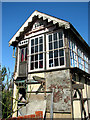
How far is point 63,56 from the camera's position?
7.64m

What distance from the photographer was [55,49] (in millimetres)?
8000

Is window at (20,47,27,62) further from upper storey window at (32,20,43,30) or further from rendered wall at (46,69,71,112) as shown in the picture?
rendered wall at (46,69,71,112)

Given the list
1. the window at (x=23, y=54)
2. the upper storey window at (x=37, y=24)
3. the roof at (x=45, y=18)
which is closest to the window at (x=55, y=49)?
the roof at (x=45, y=18)

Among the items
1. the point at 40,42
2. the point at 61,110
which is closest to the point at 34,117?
the point at 61,110

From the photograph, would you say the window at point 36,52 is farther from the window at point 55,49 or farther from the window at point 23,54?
the window at point 23,54

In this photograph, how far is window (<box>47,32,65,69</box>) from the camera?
26.0 ft

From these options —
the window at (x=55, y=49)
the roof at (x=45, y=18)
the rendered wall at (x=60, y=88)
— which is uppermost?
the roof at (x=45, y=18)

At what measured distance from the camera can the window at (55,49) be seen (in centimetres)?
793

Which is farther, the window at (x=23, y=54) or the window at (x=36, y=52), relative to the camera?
the window at (x=23, y=54)

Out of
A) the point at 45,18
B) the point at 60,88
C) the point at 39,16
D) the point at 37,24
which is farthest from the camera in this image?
the point at 37,24

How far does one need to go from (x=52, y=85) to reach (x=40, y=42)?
135 inches

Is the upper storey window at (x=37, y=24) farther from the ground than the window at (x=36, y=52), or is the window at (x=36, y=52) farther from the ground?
the upper storey window at (x=37, y=24)

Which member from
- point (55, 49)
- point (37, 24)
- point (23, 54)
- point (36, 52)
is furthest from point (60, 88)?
point (37, 24)

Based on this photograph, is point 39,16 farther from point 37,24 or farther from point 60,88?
point 60,88
